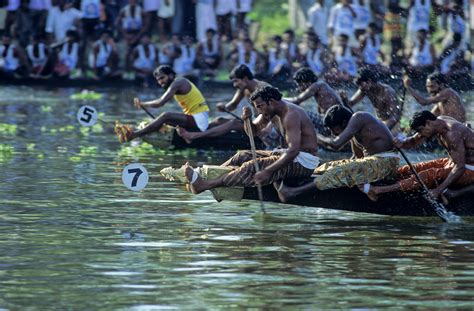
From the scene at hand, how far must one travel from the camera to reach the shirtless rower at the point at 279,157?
15.6 m

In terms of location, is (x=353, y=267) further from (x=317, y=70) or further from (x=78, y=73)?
(x=78, y=73)

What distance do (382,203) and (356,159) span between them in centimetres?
52

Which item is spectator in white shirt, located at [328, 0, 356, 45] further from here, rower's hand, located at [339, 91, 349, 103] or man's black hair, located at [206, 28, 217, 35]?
rower's hand, located at [339, 91, 349, 103]

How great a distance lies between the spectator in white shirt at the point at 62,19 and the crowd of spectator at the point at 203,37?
0.8 inches

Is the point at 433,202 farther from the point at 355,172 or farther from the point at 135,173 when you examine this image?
the point at 135,173

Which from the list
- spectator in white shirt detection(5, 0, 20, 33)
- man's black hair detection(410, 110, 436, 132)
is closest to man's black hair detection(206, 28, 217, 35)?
spectator in white shirt detection(5, 0, 20, 33)

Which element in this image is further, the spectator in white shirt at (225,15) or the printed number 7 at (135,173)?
the spectator in white shirt at (225,15)

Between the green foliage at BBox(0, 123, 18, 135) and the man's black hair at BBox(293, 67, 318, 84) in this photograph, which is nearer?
the man's black hair at BBox(293, 67, 318, 84)

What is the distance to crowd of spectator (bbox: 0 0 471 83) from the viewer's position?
1293 inches

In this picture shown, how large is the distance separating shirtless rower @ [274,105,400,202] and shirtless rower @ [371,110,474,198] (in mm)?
159

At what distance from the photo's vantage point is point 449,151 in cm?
1541

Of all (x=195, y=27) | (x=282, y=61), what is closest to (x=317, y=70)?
(x=282, y=61)

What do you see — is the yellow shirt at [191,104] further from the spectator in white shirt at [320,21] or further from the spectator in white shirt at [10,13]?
the spectator in white shirt at [10,13]

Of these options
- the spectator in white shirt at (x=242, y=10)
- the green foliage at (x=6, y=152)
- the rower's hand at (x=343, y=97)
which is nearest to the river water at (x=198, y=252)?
the green foliage at (x=6, y=152)
